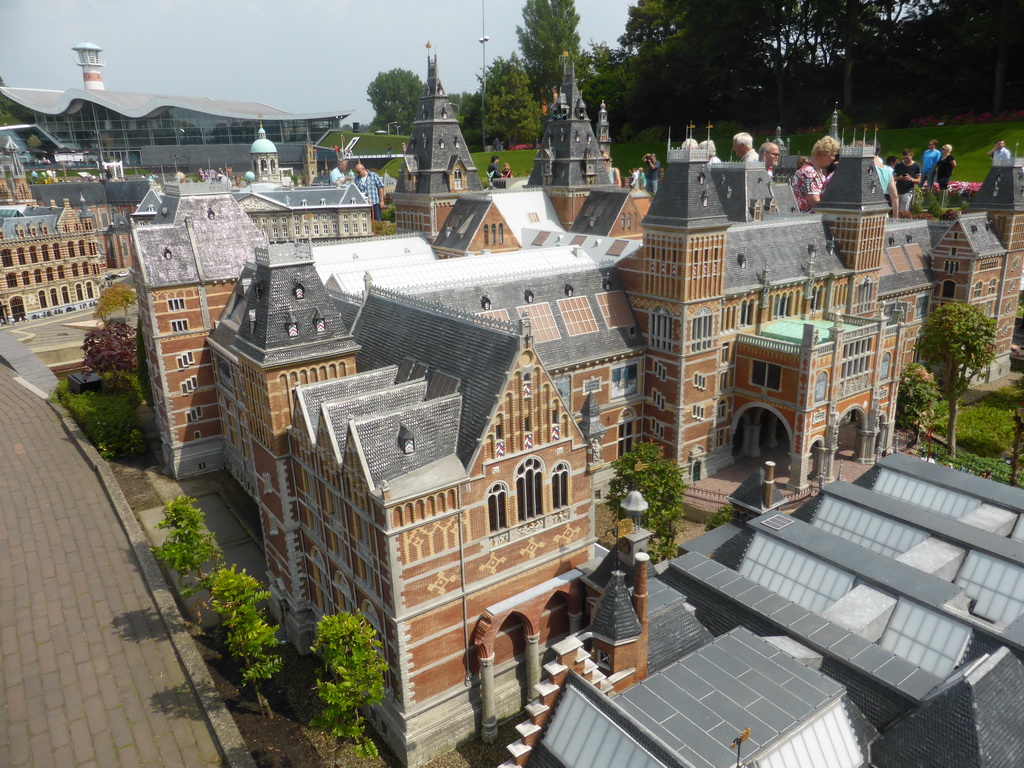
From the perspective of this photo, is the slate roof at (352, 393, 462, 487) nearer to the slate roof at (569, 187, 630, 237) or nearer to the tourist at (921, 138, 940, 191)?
the slate roof at (569, 187, 630, 237)

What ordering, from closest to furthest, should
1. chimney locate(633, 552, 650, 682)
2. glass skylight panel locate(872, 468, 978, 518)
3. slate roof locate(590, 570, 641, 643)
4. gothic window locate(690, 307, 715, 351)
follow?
slate roof locate(590, 570, 641, 643) → chimney locate(633, 552, 650, 682) → glass skylight panel locate(872, 468, 978, 518) → gothic window locate(690, 307, 715, 351)

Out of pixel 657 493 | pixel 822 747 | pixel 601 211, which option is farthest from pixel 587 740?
pixel 601 211

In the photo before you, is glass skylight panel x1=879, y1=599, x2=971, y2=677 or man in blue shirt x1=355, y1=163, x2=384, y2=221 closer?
glass skylight panel x1=879, y1=599, x2=971, y2=677

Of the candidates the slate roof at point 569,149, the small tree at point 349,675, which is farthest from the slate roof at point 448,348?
the slate roof at point 569,149

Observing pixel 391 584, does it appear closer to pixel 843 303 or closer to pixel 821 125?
pixel 843 303

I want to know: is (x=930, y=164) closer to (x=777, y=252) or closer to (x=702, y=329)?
(x=777, y=252)

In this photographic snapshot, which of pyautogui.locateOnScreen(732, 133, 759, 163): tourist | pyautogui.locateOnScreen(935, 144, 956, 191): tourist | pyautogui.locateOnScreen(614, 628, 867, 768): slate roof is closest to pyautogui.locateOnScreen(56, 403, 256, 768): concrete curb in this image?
pyautogui.locateOnScreen(614, 628, 867, 768): slate roof

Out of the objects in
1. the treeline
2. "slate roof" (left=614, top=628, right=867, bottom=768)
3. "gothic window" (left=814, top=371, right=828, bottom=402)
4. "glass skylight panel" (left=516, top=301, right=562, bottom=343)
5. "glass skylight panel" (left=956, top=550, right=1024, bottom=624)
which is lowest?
"glass skylight panel" (left=956, top=550, right=1024, bottom=624)

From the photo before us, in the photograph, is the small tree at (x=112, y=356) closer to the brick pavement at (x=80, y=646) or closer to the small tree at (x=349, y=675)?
the brick pavement at (x=80, y=646)
